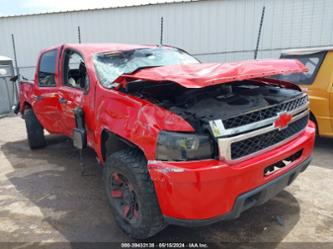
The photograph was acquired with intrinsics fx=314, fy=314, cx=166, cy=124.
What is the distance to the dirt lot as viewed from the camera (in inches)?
115

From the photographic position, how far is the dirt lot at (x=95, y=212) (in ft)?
9.61

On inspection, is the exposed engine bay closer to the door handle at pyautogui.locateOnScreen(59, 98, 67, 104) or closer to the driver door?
the driver door

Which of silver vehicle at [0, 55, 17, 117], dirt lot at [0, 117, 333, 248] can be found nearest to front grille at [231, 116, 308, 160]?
dirt lot at [0, 117, 333, 248]

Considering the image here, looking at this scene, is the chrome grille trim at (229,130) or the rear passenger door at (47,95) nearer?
the chrome grille trim at (229,130)

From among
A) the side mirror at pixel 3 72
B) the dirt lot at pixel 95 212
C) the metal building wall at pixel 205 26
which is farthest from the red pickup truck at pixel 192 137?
the side mirror at pixel 3 72

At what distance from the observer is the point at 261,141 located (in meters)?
2.56

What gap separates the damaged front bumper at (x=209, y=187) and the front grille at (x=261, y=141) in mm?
69

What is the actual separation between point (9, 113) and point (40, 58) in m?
6.30

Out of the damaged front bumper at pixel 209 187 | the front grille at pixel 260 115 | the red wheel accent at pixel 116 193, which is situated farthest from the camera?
the red wheel accent at pixel 116 193

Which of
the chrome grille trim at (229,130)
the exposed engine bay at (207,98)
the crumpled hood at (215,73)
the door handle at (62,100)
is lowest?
the door handle at (62,100)

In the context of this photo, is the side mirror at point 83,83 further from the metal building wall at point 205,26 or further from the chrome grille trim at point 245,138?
the metal building wall at point 205,26

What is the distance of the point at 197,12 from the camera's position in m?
10.3

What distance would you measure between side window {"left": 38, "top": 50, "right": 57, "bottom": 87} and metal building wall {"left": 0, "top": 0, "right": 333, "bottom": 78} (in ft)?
20.9

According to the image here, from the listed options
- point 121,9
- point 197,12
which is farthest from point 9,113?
point 197,12
